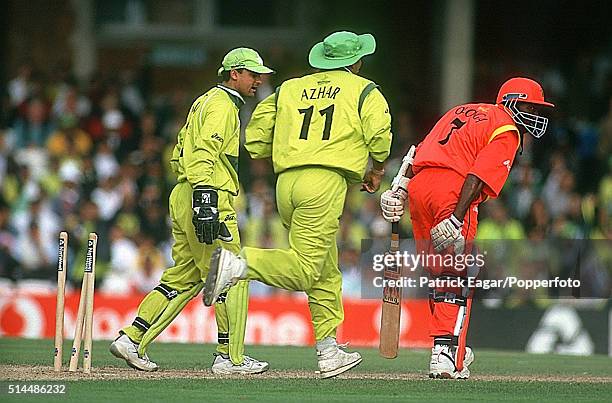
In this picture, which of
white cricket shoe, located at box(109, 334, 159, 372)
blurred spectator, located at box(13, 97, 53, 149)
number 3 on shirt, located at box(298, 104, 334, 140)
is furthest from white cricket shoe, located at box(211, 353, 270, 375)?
blurred spectator, located at box(13, 97, 53, 149)

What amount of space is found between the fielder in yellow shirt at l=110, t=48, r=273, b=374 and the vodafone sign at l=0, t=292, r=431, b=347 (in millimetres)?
5824

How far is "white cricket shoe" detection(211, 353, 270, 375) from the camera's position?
949 cm

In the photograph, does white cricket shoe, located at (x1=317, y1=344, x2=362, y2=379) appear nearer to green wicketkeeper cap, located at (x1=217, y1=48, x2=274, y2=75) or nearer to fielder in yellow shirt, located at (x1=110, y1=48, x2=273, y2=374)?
fielder in yellow shirt, located at (x1=110, y1=48, x2=273, y2=374)

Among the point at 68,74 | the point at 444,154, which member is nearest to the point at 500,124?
the point at 444,154

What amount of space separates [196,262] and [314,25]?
13404mm

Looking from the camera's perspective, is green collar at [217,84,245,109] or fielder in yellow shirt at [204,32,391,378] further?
green collar at [217,84,245,109]

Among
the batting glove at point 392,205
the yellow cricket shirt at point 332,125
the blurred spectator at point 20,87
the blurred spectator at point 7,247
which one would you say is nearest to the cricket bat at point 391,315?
the batting glove at point 392,205

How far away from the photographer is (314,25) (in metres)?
22.5

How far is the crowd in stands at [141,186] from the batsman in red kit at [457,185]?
5666 millimetres

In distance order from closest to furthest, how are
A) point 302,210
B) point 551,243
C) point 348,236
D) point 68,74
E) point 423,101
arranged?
1. point 302,210
2. point 551,243
3. point 348,236
4. point 68,74
5. point 423,101

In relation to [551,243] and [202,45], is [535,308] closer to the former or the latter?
[551,243]

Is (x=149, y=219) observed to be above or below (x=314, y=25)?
below

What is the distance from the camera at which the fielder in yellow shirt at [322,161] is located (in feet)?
30.0

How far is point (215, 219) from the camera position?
9.11 metres
